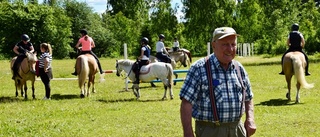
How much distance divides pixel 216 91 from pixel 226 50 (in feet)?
1.25

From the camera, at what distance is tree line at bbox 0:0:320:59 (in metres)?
35.1

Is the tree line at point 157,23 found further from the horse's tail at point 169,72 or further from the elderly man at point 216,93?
the elderly man at point 216,93

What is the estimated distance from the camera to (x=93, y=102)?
13.4m

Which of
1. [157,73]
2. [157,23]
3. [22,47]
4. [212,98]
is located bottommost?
[157,73]

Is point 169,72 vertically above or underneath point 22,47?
underneath

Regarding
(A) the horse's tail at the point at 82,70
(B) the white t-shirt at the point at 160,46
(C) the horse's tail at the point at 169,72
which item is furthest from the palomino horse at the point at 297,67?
(B) the white t-shirt at the point at 160,46

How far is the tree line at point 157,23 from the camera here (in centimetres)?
3509

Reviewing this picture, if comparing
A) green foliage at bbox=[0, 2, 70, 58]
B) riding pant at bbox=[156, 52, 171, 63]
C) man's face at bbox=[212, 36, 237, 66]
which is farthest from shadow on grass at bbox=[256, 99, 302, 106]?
green foliage at bbox=[0, 2, 70, 58]

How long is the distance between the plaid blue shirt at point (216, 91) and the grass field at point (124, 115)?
443cm

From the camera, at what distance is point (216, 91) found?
3.82 meters

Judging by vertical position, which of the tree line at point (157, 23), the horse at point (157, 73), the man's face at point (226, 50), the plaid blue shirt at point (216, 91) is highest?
the tree line at point (157, 23)

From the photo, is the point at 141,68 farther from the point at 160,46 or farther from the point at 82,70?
the point at 160,46

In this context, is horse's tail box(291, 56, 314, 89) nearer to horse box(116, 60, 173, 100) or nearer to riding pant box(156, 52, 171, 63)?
horse box(116, 60, 173, 100)

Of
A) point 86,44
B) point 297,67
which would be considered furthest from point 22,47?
point 297,67
